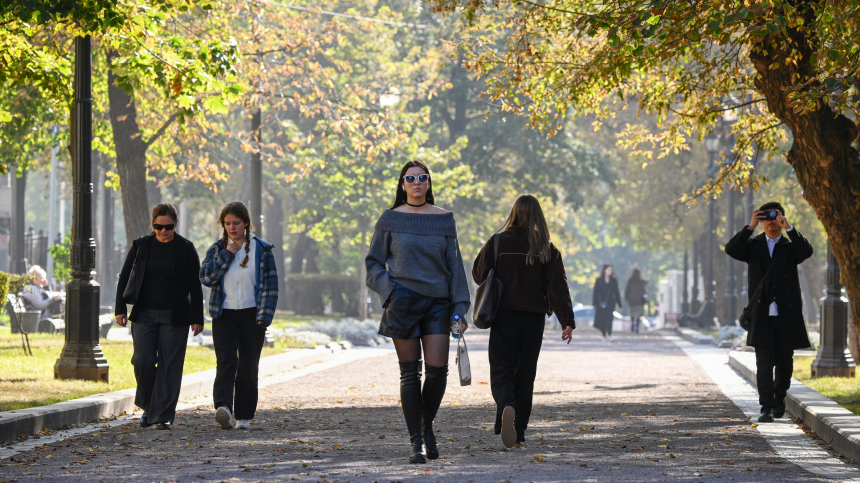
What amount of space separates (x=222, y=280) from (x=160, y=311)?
0.62 m

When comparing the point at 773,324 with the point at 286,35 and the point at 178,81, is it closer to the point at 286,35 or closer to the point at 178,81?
the point at 178,81

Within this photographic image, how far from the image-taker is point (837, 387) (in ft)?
43.4

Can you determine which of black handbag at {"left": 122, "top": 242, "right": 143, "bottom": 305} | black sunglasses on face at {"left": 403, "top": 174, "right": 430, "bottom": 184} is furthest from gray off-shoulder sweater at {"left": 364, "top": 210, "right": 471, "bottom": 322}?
black handbag at {"left": 122, "top": 242, "right": 143, "bottom": 305}

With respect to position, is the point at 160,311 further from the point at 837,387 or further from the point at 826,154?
the point at 837,387

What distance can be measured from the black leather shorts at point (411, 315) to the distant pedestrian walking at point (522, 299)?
104 cm

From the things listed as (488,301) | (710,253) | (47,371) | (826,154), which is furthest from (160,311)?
(710,253)

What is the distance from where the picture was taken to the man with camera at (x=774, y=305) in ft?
34.7

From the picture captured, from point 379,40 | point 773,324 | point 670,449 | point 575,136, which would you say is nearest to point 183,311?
point 670,449

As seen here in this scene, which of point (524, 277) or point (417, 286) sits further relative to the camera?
point (524, 277)

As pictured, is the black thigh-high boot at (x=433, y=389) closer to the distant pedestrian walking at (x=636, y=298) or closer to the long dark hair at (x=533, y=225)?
the long dark hair at (x=533, y=225)

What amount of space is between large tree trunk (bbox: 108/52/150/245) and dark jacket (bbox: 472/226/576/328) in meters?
13.0

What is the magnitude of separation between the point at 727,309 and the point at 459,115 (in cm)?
1472

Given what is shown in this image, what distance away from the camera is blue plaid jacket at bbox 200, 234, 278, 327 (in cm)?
963

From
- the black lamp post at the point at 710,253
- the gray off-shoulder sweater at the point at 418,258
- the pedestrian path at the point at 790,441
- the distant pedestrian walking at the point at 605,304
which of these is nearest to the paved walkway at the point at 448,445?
the pedestrian path at the point at 790,441
